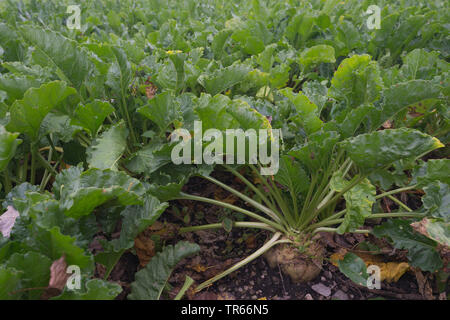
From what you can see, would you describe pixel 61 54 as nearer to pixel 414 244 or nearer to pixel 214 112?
pixel 214 112

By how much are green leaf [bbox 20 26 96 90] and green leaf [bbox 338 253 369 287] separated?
132 centimetres

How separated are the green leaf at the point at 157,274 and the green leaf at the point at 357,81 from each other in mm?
888

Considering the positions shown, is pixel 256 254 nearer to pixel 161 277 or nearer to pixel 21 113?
pixel 161 277

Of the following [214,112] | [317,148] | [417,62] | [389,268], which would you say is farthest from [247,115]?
[417,62]

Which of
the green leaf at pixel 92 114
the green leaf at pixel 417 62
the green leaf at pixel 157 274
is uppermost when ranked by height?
the green leaf at pixel 417 62

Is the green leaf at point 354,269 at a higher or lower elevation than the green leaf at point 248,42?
lower

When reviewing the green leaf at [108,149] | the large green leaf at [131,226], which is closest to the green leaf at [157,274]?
→ the large green leaf at [131,226]

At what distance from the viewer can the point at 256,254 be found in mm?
1440

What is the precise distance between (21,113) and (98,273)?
641mm

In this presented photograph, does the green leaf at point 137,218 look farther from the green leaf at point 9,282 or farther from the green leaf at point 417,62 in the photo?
the green leaf at point 417,62

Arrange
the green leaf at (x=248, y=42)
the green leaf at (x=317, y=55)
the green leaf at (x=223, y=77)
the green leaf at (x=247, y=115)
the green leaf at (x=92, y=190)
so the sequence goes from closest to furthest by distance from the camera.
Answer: the green leaf at (x=92, y=190) → the green leaf at (x=247, y=115) → the green leaf at (x=223, y=77) → the green leaf at (x=317, y=55) → the green leaf at (x=248, y=42)

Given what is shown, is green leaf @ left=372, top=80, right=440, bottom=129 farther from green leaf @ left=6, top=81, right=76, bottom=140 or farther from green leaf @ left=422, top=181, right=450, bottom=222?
green leaf @ left=6, top=81, right=76, bottom=140

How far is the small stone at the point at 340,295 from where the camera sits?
1.40 m
